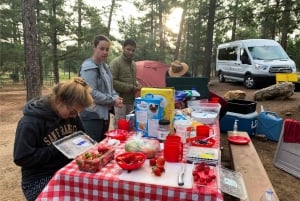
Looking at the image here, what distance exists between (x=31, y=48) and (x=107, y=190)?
544 centimetres

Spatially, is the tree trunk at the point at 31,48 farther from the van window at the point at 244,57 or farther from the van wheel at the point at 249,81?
the van window at the point at 244,57

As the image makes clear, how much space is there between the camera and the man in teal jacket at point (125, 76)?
3451 millimetres

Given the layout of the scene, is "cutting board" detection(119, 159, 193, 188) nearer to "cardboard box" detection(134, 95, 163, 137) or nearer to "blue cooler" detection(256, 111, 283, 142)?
"cardboard box" detection(134, 95, 163, 137)

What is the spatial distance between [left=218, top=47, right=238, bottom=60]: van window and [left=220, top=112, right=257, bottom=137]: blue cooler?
7.56 metres

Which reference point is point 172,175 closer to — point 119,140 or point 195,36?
point 119,140

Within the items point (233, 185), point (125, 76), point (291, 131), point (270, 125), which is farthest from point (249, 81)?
point (233, 185)

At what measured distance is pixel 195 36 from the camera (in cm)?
2281

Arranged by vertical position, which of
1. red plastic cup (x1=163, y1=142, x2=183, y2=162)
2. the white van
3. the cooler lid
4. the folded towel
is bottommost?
the folded towel

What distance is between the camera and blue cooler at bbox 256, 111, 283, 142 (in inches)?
183

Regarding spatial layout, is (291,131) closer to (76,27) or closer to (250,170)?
(250,170)

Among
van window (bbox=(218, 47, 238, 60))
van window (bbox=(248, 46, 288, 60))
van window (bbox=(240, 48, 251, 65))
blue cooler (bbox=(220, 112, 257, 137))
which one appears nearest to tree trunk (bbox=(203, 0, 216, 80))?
van window (bbox=(240, 48, 251, 65))

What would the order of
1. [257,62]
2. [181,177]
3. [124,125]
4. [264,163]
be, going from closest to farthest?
[181,177]
[124,125]
[264,163]
[257,62]

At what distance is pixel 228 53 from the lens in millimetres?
12375

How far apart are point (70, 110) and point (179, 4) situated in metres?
16.0
